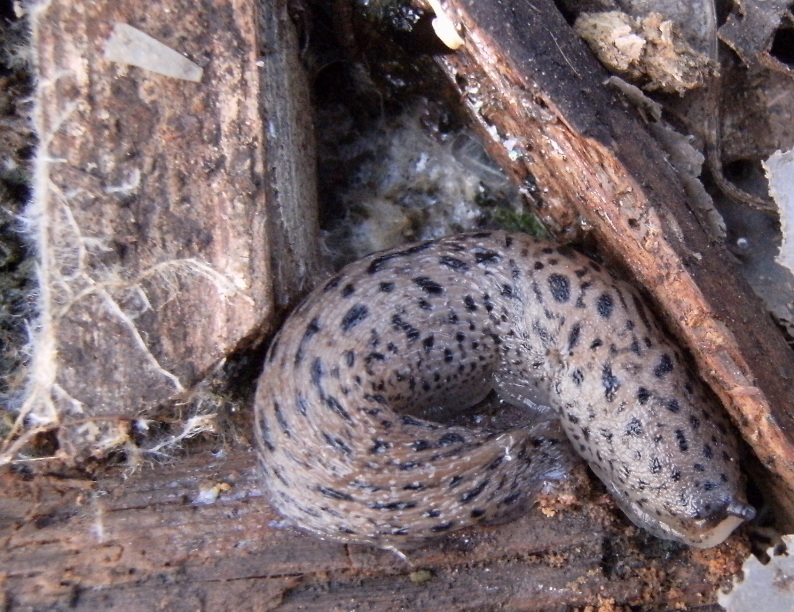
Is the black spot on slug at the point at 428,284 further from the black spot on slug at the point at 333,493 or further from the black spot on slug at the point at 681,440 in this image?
the black spot on slug at the point at 681,440

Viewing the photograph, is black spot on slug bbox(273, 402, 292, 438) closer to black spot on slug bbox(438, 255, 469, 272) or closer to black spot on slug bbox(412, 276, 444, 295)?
black spot on slug bbox(412, 276, 444, 295)

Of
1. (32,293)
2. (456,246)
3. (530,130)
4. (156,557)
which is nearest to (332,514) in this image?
(156,557)

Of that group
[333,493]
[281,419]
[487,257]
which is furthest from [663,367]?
[281,419]

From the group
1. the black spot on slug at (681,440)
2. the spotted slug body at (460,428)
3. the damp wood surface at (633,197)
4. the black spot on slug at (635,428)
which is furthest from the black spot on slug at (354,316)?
the black spot on slug at (681,440)

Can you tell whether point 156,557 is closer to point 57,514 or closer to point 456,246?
point 57,514

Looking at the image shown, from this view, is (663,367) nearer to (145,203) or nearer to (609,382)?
(609,382)

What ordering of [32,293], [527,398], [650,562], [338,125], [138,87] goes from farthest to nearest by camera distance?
[338,125] → [527,398] → [650,562] → [32,293] → [138,87]
